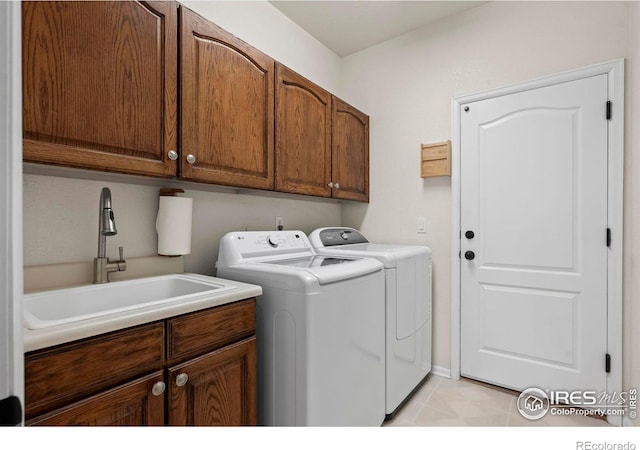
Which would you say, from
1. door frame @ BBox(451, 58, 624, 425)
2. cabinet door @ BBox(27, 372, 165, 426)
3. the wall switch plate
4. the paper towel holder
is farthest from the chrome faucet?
door frame @ BBox(451, 58, 624, 425)

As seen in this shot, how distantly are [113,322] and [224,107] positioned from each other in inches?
41.1

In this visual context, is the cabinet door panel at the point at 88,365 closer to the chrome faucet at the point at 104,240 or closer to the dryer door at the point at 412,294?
the chrome faucet at the point at 104,240

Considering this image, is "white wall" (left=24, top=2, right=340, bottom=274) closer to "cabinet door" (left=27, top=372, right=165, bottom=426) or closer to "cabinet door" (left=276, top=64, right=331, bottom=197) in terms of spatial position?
"cabinet door" (left=276, top=64, right=331, bottom=197)

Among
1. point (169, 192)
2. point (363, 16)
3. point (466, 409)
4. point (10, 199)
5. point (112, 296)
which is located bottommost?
point (466, 409)

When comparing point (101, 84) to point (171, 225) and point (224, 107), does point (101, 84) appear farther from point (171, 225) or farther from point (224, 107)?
point (171, 225)

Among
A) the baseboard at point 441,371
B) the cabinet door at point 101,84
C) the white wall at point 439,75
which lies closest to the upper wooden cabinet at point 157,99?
the cabinet door at point 101,84

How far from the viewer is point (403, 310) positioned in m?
1.91

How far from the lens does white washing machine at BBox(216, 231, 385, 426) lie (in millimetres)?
1303

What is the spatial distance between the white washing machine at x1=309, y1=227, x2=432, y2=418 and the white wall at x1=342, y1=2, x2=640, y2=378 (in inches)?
10.8

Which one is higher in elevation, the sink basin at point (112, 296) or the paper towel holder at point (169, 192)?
the paper towel holder at point (169, 192)

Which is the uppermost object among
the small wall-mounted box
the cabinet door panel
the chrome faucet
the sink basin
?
the small wall-mounted box

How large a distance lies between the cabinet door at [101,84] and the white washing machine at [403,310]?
122cm

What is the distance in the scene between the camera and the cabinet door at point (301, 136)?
184cm

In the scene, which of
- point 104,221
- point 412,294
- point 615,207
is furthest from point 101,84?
point 615,207
